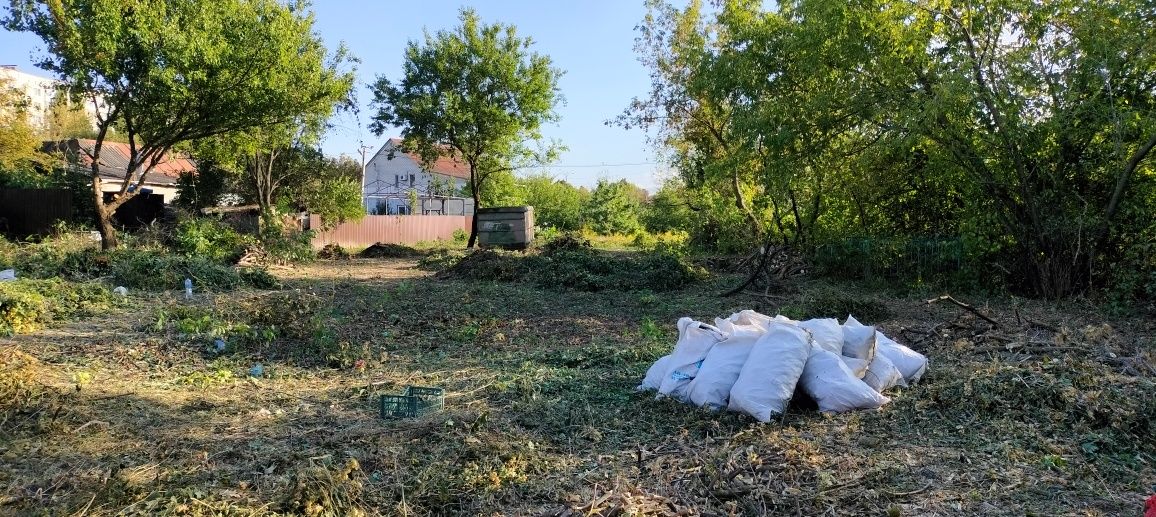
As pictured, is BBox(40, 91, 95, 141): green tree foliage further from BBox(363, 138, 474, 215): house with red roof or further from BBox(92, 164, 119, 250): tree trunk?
BBox(363, 138, 474, 215): house with red roof

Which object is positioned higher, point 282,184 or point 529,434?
point 282,184

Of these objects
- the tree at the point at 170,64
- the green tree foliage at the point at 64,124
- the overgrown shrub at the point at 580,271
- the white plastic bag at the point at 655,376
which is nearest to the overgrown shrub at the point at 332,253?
the tree at the point at 170,64

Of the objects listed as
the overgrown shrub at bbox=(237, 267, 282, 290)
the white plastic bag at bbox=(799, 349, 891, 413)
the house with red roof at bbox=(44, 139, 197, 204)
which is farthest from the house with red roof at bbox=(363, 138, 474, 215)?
the white plastic bag at bbox=(799, 349, 891, 413)

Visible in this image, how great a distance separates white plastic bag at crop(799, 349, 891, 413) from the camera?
12.5ft

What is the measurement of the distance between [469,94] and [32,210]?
10.4 metres

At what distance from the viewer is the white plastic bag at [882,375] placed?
13.5 feet

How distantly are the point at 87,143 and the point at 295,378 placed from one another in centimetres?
3060

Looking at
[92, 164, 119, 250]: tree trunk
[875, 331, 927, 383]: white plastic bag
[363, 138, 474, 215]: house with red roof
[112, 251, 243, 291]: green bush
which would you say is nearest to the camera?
[875, 331, 927, 383]: white plastic bag

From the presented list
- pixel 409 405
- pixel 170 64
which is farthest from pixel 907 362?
pixel 170 64

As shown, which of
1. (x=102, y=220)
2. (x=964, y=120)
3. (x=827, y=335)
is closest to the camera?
(x=827, y=335)

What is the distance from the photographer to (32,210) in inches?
608

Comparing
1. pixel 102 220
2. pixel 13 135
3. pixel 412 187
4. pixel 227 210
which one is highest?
pixel 412 187

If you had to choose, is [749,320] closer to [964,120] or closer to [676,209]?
[964,120]

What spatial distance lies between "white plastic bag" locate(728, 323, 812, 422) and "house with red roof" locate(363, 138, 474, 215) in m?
16.4
